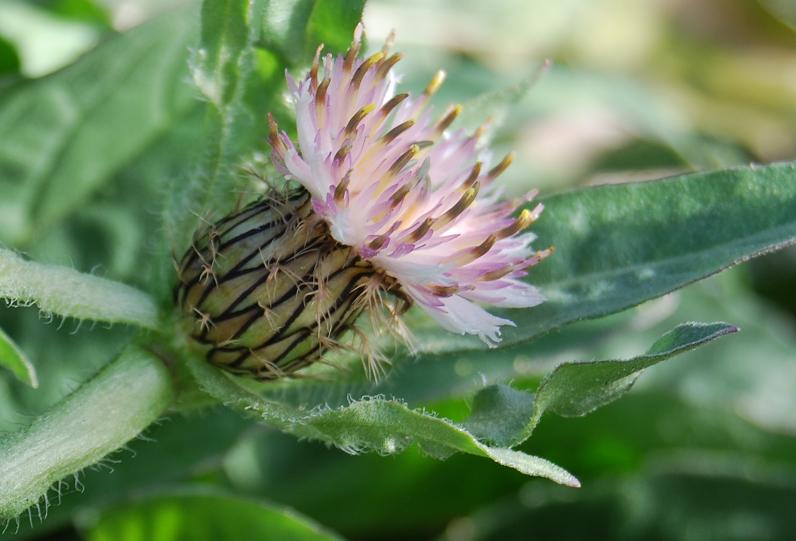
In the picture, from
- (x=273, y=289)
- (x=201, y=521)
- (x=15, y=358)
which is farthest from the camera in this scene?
(x=201, y=521)

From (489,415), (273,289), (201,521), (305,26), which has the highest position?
(305,26)

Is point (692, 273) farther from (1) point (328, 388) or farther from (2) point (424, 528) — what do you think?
(2) point (424, 528)

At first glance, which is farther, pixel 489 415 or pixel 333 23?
pixel 333 23

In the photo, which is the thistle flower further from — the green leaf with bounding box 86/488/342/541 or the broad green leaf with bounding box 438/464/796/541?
the broad green leaf with bounding box 438/464/796/541

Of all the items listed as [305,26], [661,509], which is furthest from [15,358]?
[661,509]

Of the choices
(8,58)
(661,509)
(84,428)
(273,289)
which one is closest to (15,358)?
(84,428)

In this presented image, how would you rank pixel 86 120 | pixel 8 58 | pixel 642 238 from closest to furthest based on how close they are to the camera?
1. pixel 642 238
2. pixel 86 120
3. pixel 8 58

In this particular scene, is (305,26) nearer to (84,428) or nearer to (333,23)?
(333,23)

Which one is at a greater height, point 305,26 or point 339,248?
point 305,26

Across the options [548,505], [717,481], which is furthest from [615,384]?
[717,481]
